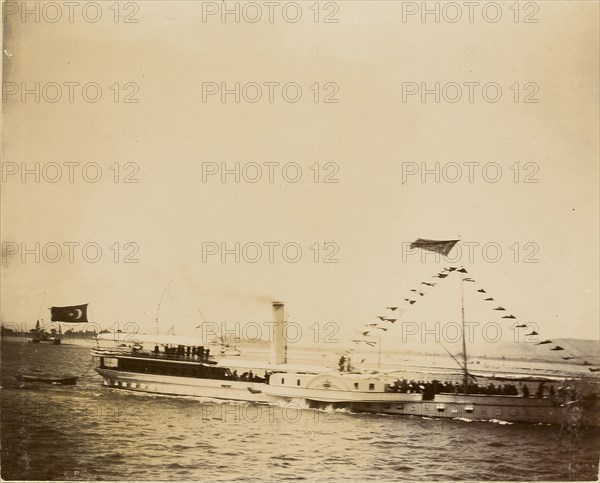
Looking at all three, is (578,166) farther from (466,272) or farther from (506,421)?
(506,421)

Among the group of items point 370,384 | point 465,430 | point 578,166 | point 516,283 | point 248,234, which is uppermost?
point 578,166

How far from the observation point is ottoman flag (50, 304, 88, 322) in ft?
9.98

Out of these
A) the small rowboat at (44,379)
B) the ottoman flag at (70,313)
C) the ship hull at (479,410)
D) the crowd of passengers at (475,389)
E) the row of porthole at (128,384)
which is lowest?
the ship hull at (479,410)

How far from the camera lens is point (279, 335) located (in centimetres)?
308

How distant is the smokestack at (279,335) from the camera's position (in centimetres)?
307

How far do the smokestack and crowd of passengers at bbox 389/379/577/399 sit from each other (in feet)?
1.84

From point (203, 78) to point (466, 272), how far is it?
160 cm

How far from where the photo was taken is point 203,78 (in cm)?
307

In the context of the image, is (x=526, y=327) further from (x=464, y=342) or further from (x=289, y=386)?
(x=289, y=386)

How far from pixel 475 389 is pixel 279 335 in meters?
1.01

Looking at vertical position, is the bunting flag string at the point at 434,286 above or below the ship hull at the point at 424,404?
above

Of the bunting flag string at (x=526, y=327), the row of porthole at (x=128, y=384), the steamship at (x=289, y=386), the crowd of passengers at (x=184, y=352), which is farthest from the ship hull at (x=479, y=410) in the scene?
the row of porthole at (x=128, y=384)

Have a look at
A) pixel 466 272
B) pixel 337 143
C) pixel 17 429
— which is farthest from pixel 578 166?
pixel 17 429

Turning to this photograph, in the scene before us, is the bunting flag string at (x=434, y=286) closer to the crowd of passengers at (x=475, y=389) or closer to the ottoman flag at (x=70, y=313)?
Result: the crowd of passengers at (x=475, y=389)
